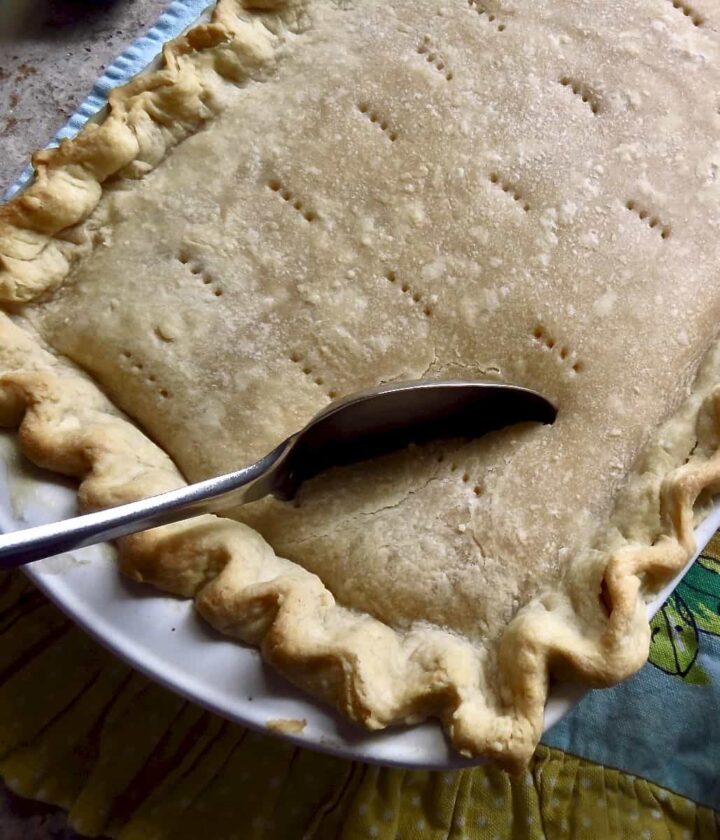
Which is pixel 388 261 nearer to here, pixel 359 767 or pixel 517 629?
pixel 517 629

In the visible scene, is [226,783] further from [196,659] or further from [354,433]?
[354,433]

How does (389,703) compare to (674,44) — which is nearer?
(389,703)

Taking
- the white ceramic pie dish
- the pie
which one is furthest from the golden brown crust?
the white ceramic pie dish

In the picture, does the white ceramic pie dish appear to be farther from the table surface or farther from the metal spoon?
the table surface

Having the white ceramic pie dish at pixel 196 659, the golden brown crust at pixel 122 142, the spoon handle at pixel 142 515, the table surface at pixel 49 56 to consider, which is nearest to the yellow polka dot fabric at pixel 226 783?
the white ceramic pie dish at pixel 196 659

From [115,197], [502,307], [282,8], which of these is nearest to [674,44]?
[502,307]

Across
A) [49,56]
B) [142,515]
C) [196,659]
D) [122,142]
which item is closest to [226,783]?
[196,659]
